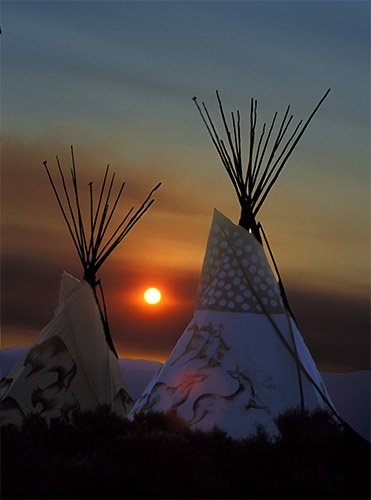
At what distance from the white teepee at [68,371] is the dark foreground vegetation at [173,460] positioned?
3.39 ft

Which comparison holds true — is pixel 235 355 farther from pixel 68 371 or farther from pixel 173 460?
pixel 68 371

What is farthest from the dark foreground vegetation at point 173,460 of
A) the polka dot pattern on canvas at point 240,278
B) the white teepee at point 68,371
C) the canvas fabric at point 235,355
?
the polka dot pattern on canvas at point 240,278

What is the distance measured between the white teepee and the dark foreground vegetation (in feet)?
3.39

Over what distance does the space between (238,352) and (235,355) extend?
47mm

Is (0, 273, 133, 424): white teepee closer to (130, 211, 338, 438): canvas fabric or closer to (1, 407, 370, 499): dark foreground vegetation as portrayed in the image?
(1, 407, 370, 499): dark foreground vegetation

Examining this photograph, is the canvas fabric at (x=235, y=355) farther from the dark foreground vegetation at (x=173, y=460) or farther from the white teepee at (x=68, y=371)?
the white teepee at (x=68, y=371)

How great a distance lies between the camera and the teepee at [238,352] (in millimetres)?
11703

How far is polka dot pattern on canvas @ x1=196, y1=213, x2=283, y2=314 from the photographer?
1223 cm

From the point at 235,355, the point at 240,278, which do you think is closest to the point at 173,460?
the point at 235,355

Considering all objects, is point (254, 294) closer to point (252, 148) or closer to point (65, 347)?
point (252, 148)

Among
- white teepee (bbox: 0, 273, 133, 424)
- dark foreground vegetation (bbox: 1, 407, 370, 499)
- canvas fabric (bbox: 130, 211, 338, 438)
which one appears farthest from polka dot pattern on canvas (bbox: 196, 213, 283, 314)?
white teepee (bbox: 0, 273, 133, 424)

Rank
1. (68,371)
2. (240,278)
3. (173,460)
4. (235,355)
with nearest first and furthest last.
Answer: (173,460)
(235,355)
(240,278)
(68,371)

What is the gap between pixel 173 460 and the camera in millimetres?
10242

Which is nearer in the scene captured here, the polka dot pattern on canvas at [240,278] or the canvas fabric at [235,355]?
the canvas fabric at [235,355]
